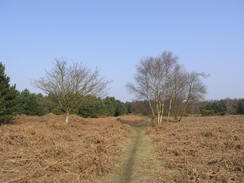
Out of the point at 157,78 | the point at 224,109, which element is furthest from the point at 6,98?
the point at 224,109

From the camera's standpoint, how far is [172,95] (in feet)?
84.4

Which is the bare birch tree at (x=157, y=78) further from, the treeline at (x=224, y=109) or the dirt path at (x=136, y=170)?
the treeline at (x=224, y=109)

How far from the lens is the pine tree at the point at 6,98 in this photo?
19719mm

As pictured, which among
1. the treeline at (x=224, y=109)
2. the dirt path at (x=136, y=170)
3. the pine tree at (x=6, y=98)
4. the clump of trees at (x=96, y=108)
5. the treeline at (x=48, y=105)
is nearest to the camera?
the dirt path at (x=136, y=170)

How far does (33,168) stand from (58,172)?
79 cm

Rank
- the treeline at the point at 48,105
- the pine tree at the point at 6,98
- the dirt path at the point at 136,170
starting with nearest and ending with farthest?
the dirt path at the point at 136,170, the treeline at the point at 48,105, the pine tree at the point at 6,98

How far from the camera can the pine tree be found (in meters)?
19.7

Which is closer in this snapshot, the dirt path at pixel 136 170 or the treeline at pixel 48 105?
the dirt path at pixel 136 170

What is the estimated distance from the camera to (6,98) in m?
20.6

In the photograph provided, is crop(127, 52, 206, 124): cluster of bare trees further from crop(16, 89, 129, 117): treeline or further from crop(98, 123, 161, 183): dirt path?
crop(98, 123, 161, 183): dirt path

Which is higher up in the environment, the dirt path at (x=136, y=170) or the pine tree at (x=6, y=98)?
the pine tree at (x=6, y=98)

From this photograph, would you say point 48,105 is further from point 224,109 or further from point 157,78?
point 224,109

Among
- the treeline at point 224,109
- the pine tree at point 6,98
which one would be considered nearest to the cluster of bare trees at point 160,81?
the pine tree at point 6,98

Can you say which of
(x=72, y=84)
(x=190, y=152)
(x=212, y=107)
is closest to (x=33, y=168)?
(x=190, y=152)
